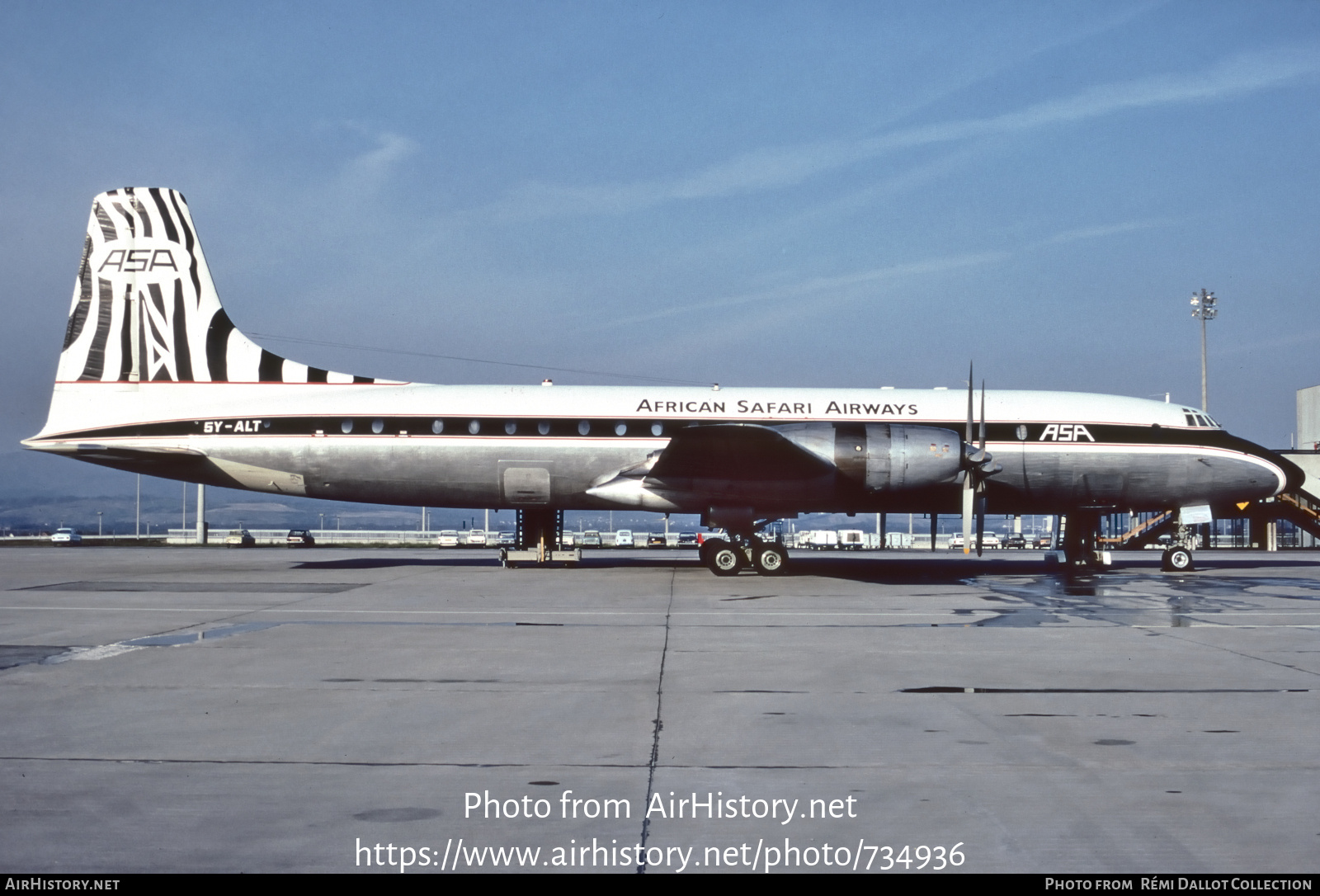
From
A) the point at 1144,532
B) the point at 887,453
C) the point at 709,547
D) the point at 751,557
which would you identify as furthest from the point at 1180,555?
the point at 1144,532

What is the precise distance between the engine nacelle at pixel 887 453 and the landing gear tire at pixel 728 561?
3578mm

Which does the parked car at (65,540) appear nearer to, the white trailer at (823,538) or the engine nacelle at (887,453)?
the engine nacelle at (887,453)

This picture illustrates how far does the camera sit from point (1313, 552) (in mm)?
40750

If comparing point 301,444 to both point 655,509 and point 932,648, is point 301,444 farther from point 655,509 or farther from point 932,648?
point 932,648

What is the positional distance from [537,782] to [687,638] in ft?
23.2

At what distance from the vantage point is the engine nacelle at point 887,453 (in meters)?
22.1

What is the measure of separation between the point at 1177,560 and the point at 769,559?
1130 centimetres

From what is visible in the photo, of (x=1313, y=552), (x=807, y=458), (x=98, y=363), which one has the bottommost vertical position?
(x=1313, y=552)

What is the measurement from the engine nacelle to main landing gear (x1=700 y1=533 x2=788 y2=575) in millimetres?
2930

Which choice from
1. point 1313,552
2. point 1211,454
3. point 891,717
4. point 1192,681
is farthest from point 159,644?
point 1313,552

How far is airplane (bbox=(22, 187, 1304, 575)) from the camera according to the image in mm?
24594

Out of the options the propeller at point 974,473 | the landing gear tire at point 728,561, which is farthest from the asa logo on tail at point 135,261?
the propeller at point 974,473

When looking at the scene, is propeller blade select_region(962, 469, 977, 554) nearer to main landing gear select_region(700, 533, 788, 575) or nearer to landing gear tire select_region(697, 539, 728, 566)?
main landing gear select_region(700, 533, 788, 575)
